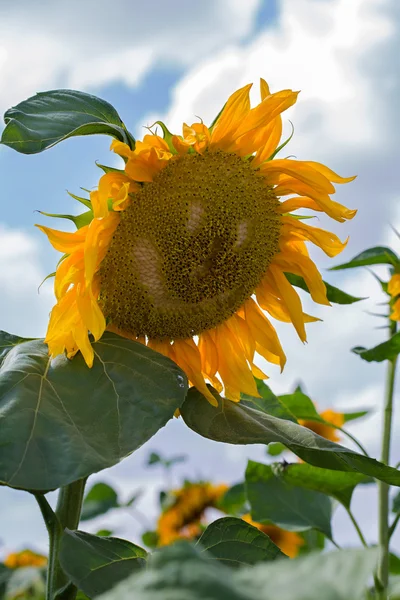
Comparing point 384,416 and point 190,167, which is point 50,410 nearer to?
point 190,167

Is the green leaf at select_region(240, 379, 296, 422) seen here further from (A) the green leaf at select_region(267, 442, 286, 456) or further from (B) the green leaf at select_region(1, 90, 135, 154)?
(A) the green leaf at select_region(267, 442, 286, 456)

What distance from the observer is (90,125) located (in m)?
1.16

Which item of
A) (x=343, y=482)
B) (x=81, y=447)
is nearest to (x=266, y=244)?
(x=81, y=447)

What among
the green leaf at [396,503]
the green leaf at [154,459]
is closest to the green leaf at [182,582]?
the green leaf at [396,503]

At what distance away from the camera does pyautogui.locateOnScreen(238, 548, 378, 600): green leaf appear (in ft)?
1.08

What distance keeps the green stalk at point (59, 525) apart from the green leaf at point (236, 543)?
7.6 inches

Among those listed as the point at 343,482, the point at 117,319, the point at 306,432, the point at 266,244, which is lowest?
the point at 343,482

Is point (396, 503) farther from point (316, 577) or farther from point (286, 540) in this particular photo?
point (316, 577)

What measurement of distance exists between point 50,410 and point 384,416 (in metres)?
1.30

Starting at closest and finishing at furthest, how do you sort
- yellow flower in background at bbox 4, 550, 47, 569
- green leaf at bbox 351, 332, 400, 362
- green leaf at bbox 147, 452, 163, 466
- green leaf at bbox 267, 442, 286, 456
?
1. green leaf at bbox 351, 332, 400, 362
2. green leaf at bbox 267, 442, 286, 456
3. yellow flower in background at bbox 4, 550, 47, 569
4. green leaf at bbox 147, 452, 163, 466

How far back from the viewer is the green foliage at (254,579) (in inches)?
13.1

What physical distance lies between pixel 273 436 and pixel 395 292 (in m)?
1.14

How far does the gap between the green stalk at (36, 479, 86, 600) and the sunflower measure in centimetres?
21

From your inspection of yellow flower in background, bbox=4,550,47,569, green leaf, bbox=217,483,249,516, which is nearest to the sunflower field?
green leaf, bbox=217,483,249,516
